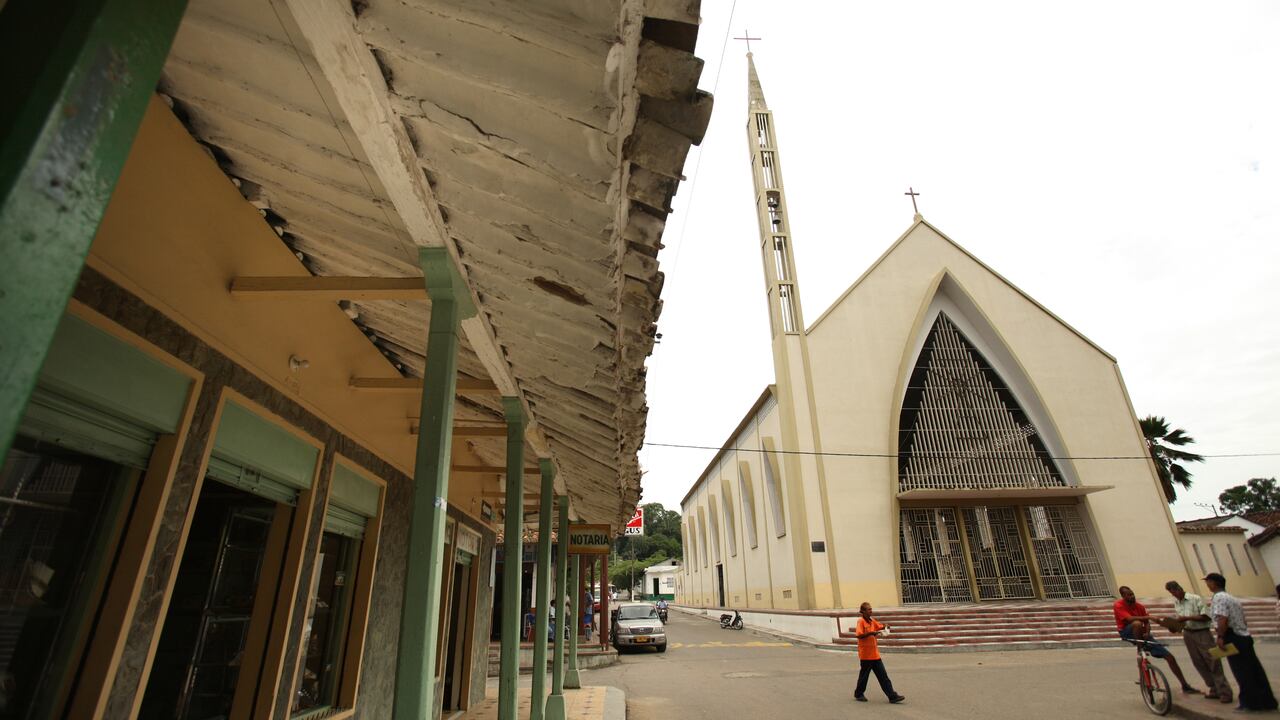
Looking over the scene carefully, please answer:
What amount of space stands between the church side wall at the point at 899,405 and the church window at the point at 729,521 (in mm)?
13390

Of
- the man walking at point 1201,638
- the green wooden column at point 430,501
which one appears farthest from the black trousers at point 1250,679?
the green wooden column at point 430,501

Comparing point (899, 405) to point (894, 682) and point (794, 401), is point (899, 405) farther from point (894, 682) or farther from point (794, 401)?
point (894, 682)

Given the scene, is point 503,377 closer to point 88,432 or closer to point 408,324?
point 408,324

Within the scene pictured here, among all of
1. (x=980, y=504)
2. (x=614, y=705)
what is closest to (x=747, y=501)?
(x=980, y=504)

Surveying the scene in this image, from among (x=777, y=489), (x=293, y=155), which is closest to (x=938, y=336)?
(x=777, y=489)

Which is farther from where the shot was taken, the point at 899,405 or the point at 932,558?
the point at 899,405

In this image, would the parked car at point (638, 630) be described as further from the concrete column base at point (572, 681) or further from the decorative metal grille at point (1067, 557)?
the decorative metal grille at point (1067, 557)

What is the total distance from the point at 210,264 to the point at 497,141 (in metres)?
1.74

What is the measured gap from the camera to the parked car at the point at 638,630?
1703cm

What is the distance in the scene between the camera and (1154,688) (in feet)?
22.5

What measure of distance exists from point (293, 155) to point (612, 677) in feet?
40.2

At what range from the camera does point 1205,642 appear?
22.5 feet

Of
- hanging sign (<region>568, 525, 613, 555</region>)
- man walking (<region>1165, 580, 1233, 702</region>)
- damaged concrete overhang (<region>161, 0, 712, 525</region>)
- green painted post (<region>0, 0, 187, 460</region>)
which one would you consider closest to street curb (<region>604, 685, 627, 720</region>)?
hanging sign (<region>568, 525, 613, 555</region>)

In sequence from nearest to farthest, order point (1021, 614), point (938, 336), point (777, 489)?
point (1021, 614), point (938, 336), point (777, 489)
